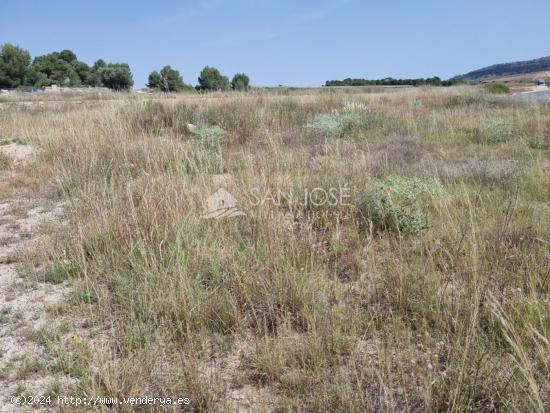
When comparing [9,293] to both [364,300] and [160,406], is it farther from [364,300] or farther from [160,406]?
[364,300]

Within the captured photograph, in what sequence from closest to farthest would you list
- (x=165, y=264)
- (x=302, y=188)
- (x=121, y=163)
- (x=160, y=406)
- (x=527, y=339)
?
(x=160, y=406)
(x=527, y=339)
(x=165, y=264)
(x=302, y=188)
(x=121, y=163)

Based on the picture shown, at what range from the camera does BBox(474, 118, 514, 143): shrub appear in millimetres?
6799

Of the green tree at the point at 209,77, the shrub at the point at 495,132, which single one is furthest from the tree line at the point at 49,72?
the shrub at the point at 495,132

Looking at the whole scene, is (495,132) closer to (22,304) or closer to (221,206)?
(221,206)

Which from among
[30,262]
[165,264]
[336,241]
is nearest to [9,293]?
[30,262]

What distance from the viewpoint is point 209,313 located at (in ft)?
7.09

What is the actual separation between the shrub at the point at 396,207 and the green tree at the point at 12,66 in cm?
5593

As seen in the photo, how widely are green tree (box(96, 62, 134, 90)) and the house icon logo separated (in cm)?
5187

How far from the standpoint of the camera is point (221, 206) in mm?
3477

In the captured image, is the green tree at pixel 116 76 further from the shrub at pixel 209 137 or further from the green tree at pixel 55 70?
the shrub at pixel 209 137

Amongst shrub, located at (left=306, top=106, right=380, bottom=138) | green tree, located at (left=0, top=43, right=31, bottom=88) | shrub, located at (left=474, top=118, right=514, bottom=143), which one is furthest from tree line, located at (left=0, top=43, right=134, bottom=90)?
shrub, located at (left=474, top=118, right=514, bottom=143)

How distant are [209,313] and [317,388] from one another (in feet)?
2.57

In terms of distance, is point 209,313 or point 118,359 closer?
point 118,359

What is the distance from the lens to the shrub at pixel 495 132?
6.80 m
